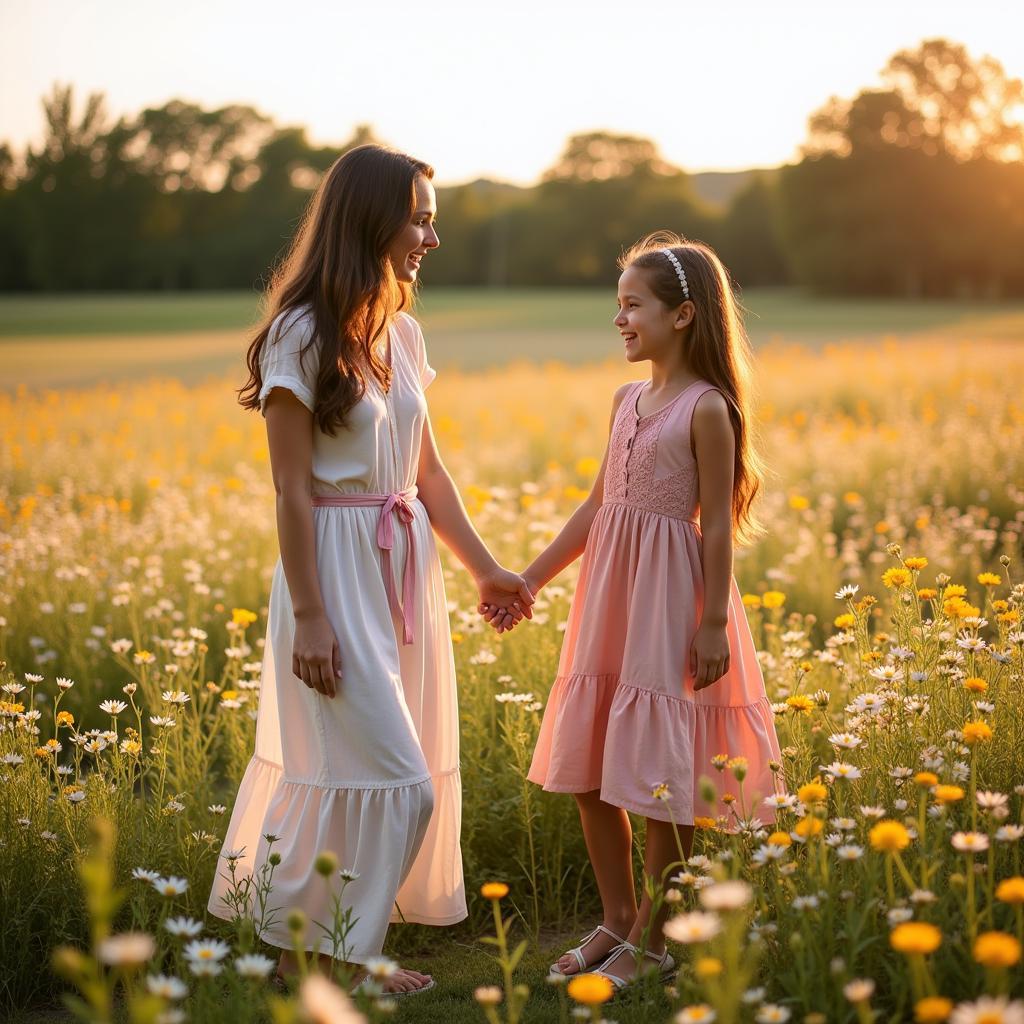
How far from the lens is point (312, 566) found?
2.65 metres

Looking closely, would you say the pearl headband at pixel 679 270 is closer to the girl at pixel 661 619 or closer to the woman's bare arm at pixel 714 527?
the girl at pixel 661 619

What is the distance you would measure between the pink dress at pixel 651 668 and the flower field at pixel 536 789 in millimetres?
117

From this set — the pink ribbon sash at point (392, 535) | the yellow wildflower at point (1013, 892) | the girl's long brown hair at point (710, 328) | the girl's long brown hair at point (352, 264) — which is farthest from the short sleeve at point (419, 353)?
the yellow wildflower at point (1013, 892)

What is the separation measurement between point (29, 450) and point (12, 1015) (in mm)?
7273

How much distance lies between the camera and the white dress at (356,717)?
264cm

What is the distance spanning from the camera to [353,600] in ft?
8.89

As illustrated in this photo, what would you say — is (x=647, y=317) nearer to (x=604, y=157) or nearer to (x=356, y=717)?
(x=356, y=717)

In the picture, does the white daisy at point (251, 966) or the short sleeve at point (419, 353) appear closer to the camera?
the white daisy at point (251, 966)

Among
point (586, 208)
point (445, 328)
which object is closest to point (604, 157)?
point (586, 208)

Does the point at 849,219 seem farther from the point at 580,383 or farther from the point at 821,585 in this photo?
the point at 821,585

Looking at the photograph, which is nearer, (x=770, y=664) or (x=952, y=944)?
(x=952, y=944)

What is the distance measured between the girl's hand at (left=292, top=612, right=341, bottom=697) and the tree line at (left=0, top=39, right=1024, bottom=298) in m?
46.3

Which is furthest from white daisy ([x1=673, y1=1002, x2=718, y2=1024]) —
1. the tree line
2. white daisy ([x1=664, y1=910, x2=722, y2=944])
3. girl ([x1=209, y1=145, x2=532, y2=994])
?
the tree line

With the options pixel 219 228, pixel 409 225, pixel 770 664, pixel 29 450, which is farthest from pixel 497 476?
pixel 219 228
